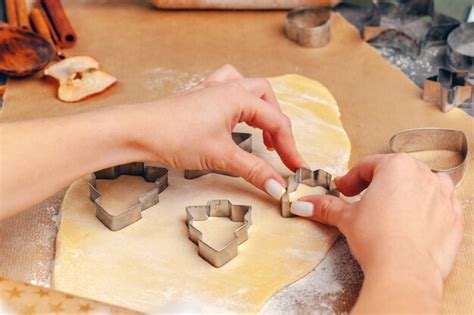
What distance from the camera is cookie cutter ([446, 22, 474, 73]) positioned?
184 cm

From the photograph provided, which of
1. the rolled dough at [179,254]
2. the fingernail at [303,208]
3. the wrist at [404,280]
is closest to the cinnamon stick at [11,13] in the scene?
the rolled dough at [179,254]

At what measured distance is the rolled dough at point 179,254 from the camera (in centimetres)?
122

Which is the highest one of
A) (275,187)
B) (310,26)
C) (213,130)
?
(213,130)

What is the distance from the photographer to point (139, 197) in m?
1.36

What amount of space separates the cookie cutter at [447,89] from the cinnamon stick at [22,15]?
111cm

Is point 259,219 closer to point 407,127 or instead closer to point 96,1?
point 407,127

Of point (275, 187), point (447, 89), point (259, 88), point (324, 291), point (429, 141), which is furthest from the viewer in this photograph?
point (447, 89)

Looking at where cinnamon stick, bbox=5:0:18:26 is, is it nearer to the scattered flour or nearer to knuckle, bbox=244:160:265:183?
knuckle, bbox=244:160:265:183

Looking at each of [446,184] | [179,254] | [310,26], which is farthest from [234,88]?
[310,26]

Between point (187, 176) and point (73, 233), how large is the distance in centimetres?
26

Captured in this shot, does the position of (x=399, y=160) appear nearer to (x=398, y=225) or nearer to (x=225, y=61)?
(x=398, y=225)

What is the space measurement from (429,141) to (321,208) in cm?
40

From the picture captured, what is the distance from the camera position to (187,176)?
146 cm

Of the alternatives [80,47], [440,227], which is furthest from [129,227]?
[80,47]
